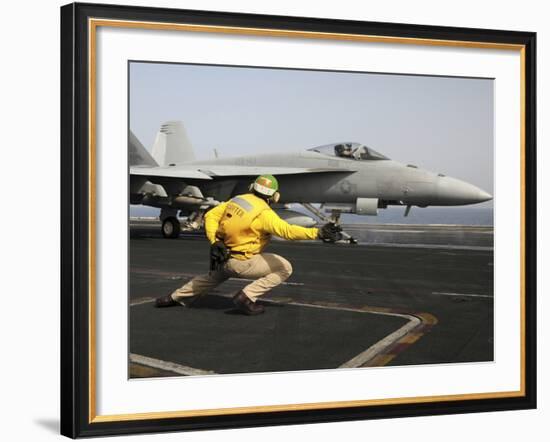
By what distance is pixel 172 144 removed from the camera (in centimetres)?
743

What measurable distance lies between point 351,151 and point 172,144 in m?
2.51

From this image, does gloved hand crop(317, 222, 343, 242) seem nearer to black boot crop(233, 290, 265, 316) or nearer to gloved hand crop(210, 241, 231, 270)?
gloved hand crop(210, 241, 231, 270)

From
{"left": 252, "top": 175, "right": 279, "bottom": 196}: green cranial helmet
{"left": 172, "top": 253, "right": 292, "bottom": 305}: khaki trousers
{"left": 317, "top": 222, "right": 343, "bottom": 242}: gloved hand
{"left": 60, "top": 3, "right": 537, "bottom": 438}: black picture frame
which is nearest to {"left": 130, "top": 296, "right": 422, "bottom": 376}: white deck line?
{"left": 60, "top": 3, "right": 537, "bottom": 438}: black picture frame

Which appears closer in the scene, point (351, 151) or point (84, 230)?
point (84, 230)

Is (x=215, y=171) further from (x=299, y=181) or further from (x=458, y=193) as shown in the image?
(x=458, y=193)

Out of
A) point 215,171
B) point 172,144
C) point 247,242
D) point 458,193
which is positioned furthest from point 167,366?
point 458,193

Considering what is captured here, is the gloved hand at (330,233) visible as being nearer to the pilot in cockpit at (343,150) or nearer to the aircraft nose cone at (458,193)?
the aircraft nose cone at (458,193)

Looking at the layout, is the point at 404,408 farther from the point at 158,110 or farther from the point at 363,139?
the point at 158,110

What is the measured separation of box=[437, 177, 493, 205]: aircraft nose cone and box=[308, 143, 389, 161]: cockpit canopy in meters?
0.89

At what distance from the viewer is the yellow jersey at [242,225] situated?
6.49 metres

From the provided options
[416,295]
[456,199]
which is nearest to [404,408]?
[416,295]

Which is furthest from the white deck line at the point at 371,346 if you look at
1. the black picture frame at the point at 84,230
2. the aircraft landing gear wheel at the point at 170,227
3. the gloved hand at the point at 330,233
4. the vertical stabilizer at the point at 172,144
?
the aircraft landing gear wheel at the point at 170,227

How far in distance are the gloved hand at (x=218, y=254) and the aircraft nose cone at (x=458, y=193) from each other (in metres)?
2.56

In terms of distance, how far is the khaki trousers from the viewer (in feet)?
21.8
